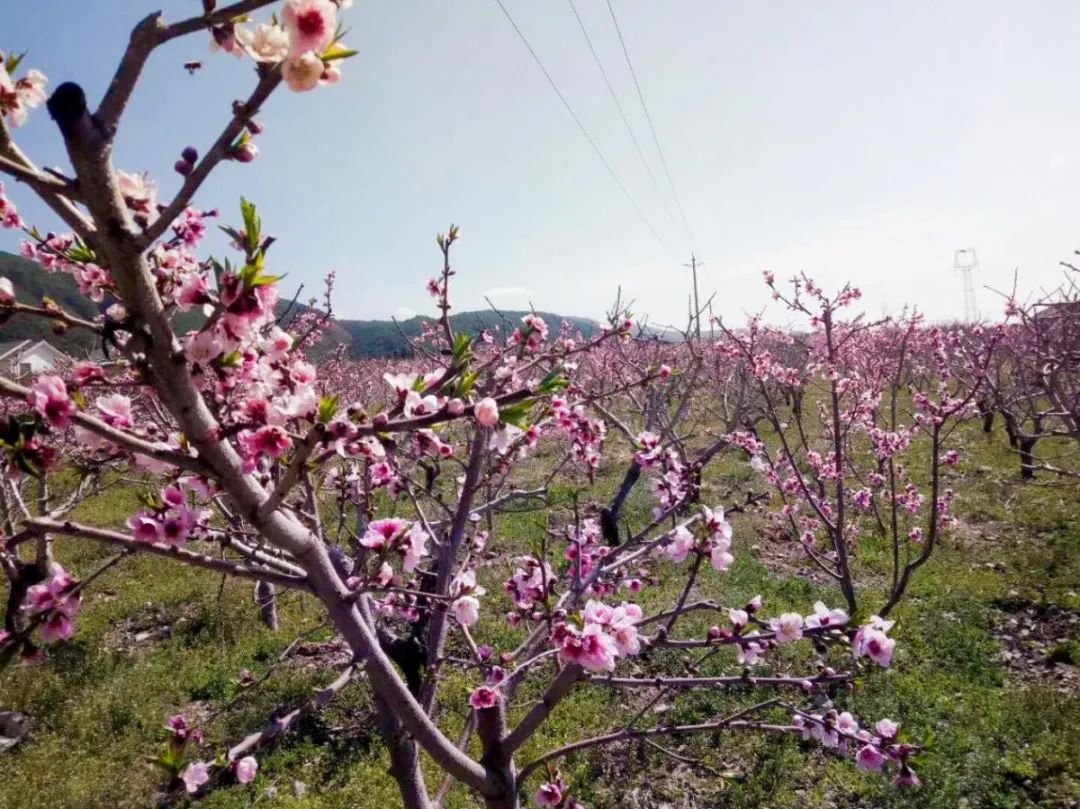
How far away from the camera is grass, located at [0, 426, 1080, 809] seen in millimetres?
4789

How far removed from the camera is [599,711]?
19.5 feet

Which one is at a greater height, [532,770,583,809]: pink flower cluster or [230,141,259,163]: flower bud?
[230,141,259,163]: flower bud

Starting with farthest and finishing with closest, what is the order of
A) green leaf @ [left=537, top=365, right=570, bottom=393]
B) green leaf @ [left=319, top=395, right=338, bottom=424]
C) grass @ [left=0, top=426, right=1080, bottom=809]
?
grass @ [left=0, top=426, right=1080, bottom=809], green leaf @ [left=537, top=365, right=570, bottom=393], green leaf @ [left=319, top=395, right=338, bottom=424]

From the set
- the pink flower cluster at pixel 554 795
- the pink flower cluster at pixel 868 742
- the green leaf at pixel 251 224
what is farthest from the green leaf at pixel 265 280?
the pink flower cluster at pixel 868 742

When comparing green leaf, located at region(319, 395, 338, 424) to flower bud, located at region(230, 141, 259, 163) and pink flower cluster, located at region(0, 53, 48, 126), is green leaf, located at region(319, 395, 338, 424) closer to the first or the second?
flower bud, located at region(230, 141, 259, 163)

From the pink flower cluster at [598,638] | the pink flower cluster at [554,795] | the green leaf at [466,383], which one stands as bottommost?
the pink flower cluster at [554,795]

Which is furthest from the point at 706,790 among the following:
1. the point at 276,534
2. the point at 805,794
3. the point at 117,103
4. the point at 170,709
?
the point at 117,103

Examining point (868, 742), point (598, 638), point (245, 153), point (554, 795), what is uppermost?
point (245, 153)

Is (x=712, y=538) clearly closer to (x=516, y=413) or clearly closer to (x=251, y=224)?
(x=516, y=413)

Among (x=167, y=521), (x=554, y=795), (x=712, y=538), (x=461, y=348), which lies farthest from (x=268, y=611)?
(x=461, y=348)

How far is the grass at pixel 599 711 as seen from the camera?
479 centimetres

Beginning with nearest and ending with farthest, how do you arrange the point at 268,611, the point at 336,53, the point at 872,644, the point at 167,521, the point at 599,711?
the point at 336,53 < the point at 167,521 < the point at 872,644 < the point at 599,711 < the point at 268,611

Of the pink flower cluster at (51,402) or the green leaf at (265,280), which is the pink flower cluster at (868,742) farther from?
the pink flower cluster at (51,402)

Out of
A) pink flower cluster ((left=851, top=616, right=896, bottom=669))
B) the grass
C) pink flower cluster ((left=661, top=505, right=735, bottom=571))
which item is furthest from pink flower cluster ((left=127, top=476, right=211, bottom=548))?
pink flower cluster ((left=851, top=616, right=896, bottom=669))
